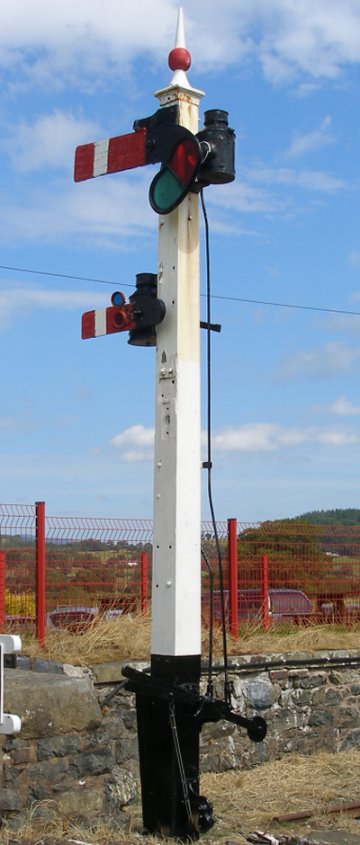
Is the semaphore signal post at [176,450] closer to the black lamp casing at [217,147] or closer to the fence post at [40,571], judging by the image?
the black lamp casing at [217,147]

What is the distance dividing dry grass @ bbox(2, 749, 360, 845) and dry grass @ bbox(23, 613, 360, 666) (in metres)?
1.24

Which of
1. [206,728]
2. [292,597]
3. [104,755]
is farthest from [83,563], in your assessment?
[104,755]

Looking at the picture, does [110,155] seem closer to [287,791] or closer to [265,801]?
[265,801]

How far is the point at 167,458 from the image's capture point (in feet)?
21.6

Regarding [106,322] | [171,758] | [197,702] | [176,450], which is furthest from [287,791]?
[106,322]

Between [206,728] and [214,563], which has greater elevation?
[214,563]

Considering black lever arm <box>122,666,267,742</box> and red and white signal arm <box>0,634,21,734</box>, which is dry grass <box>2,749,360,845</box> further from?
red and white signal arm <box>0,634,21,734</box>

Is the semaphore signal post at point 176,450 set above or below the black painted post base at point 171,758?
above

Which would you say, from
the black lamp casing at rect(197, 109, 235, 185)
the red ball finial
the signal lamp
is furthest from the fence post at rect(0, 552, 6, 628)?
the red ball finial

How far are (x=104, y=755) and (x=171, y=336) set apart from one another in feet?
8.70

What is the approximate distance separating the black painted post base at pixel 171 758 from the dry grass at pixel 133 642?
327 centimetres

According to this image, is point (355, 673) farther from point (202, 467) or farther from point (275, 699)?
point (202, 467)

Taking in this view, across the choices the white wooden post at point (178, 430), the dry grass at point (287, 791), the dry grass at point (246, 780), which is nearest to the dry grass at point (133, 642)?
the dry grass at point (246, 780)

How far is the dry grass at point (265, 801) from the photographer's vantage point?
629cm
